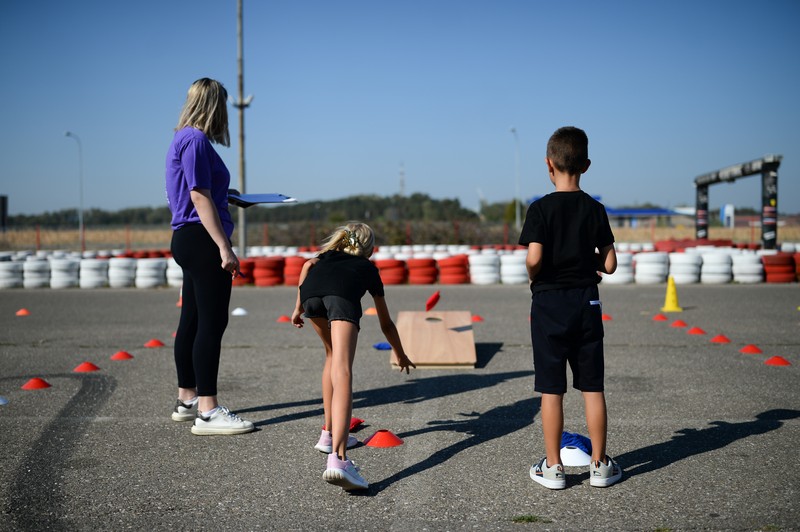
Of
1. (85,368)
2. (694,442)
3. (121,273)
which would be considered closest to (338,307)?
(694,442)

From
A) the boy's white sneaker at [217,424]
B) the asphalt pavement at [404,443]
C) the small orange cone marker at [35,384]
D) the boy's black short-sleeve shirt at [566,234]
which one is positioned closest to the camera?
the asphalt pavement at [404,443]

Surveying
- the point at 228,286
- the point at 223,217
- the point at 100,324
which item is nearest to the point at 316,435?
the point at 228,286

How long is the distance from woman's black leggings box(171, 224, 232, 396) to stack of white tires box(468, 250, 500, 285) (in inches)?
497

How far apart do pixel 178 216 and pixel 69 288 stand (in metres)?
14.1

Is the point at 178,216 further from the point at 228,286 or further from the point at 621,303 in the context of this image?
the point at 621,303

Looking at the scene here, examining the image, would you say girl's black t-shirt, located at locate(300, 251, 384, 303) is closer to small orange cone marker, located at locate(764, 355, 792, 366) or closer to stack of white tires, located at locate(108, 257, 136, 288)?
small orange cone marker, located at locate(764, 355, 792, 366)

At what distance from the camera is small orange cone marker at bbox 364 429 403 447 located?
4195 mm

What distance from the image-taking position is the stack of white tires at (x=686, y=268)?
16.4 metres

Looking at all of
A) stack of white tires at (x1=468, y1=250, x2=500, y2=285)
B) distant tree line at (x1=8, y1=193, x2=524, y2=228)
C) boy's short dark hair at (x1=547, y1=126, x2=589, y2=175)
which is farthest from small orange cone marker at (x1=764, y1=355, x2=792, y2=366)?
distant tree line at (x1=8, y1=193, x2=524, y2=228)

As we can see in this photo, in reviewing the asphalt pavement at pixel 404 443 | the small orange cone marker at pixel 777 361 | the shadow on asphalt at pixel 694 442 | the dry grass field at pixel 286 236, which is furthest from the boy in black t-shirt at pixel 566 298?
the dry grass field at pixel 286 236

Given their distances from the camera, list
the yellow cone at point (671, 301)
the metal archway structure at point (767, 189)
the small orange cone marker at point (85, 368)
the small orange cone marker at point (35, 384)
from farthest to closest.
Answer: the metal archway structure at point (767, 189) < the yellow cone at point (671, 301) < the small orange cone marker at point (85, 368) < the small orange cone marker at point (35, 384)

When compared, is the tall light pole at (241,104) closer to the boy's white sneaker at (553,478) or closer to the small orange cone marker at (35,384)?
the small orange cone marker at (35,384)

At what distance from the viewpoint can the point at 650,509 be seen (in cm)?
314

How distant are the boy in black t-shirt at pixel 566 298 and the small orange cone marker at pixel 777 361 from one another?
3.87 m
